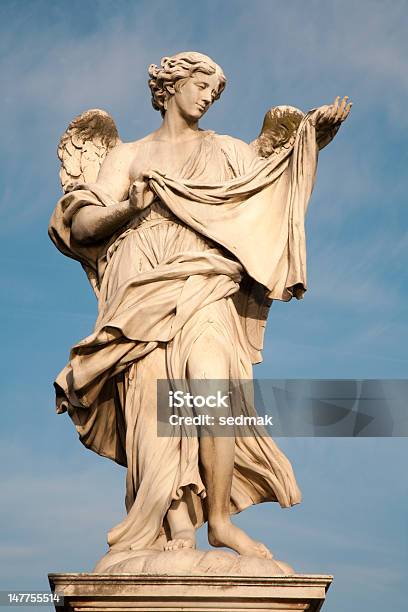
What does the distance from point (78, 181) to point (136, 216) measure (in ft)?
2.58

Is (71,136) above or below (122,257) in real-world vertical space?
above

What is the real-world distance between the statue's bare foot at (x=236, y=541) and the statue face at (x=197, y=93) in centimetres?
324

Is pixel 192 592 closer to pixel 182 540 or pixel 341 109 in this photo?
pixel 182 540

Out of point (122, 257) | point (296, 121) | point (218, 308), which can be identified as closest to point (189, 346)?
point (218, 308)

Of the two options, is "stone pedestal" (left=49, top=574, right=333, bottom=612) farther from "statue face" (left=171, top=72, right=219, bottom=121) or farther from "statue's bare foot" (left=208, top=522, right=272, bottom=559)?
"statue face" (left=171, top=72, right=219, bottom=121)

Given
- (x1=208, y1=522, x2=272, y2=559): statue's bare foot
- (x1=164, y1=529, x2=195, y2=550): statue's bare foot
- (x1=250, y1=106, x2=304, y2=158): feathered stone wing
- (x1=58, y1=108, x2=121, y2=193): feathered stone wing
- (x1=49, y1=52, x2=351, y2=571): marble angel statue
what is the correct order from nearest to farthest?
(x1=164, y1=529, x2=195, y2=550): statue's bare foot
(x1=208, y1=522, x2=272, y2=559): statue's bare foot
(x1=49, y1=52, x2=351, y2=571): marble angel statue
(x1=250, y1=106, x2=304, y2=158): feathered stone wing
(x1=58, y1=108, x2=121, y2=193): feathered stone wing

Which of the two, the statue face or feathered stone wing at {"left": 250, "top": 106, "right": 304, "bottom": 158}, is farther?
feathered stone wing at {"left": 250, "top": 106, "right": 304, "bottom": 158}

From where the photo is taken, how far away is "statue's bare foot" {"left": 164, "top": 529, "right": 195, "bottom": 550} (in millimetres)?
8375

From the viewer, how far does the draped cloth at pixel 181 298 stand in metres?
8.88

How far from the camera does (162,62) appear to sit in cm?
1012

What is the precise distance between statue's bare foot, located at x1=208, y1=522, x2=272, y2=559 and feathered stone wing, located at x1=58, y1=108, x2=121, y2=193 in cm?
322

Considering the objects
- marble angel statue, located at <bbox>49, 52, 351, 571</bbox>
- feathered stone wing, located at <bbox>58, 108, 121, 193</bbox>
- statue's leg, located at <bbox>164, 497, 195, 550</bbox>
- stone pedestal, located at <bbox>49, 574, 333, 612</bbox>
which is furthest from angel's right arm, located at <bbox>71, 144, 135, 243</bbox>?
stone pedestal, located at <bbox>49, 574, 333, 612</bbox>

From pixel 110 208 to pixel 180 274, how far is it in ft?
2.82

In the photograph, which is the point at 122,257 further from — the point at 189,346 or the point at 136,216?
the point at 189,346
